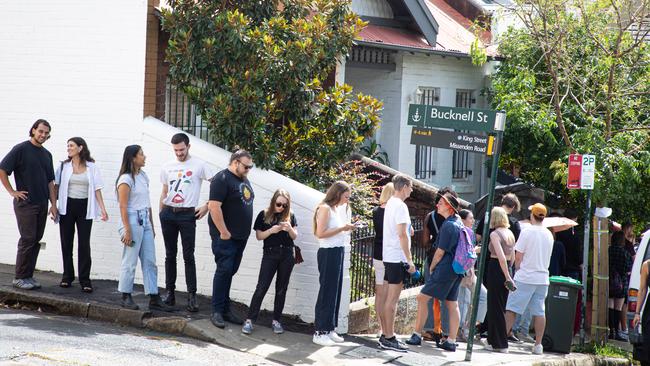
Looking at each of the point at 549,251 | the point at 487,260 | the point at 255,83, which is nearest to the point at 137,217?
the point at 255,83

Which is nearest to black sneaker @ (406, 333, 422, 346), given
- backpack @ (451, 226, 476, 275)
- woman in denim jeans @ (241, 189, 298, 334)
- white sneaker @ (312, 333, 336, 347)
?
backpack @ (451, 226, 476, 275)

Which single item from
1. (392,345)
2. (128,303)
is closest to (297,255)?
(392,345)

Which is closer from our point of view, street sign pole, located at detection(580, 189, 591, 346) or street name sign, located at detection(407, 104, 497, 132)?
street name sign, located at detection(407, 104, 497, 132)

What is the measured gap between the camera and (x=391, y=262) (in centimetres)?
982

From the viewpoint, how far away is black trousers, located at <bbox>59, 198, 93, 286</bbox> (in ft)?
34.5

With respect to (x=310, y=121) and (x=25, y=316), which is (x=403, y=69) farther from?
(x=25, y=316)

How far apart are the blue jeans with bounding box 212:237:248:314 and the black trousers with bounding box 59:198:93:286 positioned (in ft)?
5.64

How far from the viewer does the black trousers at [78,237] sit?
10.5 meters

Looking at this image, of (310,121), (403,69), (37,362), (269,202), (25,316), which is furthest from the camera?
(403,69)

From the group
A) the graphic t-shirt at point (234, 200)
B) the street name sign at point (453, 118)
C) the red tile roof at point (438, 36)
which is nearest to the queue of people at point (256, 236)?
the graphic t-shirt at point (234, 200)

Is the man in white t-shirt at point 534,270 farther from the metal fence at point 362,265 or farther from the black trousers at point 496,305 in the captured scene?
the metal fence at point 362,265

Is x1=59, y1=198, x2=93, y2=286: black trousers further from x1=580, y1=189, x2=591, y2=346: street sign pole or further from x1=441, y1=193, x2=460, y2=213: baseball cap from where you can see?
x1=580, y1=189, x2=591, y2=346: street sign pole

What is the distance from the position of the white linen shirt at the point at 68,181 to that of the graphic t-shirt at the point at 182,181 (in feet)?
2.68

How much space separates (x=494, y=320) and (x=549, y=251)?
1.05m
